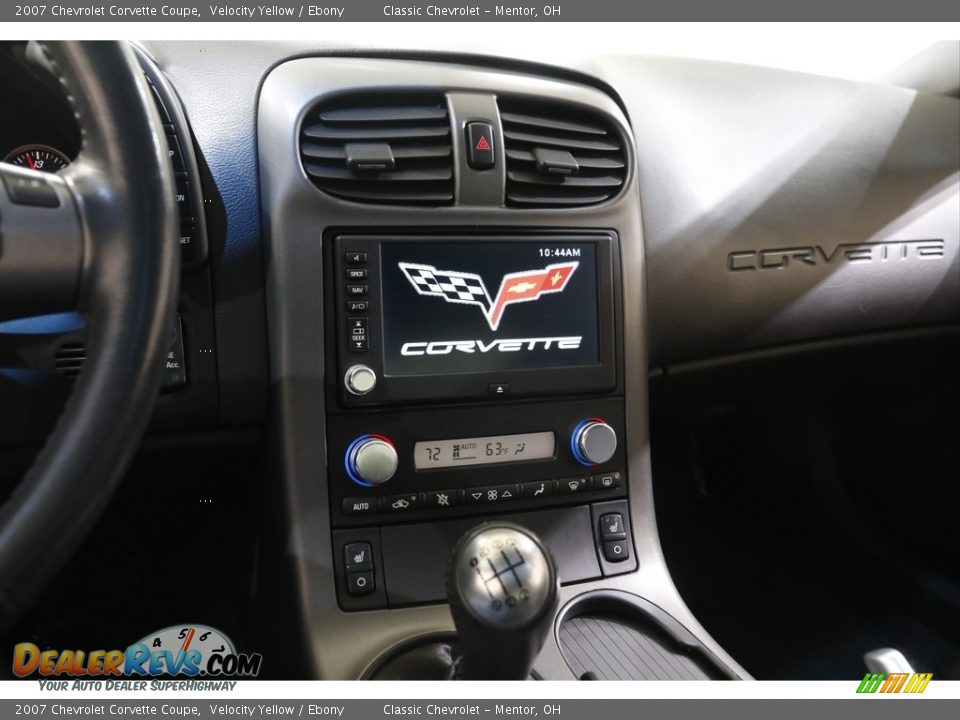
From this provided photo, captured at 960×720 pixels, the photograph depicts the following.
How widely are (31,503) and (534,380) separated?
66 cm

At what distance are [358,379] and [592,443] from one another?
1.13ft

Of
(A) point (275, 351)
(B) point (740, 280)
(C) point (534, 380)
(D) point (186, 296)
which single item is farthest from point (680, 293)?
(D) point (186, 296)

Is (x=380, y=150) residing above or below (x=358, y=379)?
above

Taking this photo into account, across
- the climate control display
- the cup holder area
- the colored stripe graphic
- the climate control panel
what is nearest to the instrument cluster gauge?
the climate control panel

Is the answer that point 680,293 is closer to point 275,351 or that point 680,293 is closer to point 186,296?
point 275,351

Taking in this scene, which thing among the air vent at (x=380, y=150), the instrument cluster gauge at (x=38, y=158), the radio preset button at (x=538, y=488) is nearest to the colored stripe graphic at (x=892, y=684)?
the radio preset button at (x=538, y=488)

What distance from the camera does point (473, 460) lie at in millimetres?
1057

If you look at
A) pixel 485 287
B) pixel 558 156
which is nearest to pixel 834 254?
pixel 558 156

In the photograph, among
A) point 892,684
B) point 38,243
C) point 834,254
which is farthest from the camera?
point 834,254

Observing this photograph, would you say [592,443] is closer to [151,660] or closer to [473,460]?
[473,460]

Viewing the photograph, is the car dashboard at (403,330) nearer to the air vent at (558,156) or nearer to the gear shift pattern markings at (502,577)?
Answer: the air vent at (558,156)

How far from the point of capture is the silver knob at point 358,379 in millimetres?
988

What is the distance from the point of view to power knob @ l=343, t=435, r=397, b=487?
0.98 m

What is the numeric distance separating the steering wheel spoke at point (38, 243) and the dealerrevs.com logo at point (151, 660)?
0.68m
